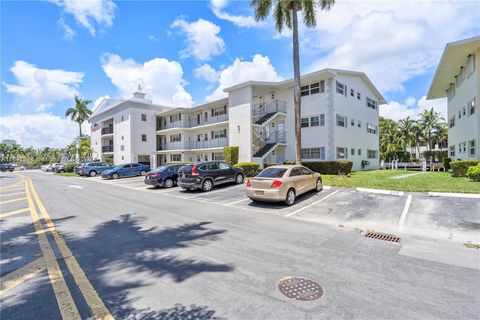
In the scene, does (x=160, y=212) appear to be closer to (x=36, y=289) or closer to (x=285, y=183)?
(x=285, y=183)

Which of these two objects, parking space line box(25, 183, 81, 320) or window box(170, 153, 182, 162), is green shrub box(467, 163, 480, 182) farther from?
window box(170, 153, 182, 162)

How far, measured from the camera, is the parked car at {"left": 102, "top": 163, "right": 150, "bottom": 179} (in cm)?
2411

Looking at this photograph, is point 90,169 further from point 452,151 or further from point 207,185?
point 452,151

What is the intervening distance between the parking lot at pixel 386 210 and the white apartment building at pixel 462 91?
10.2 metres

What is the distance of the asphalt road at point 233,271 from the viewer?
3.09 m

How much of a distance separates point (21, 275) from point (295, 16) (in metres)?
18.5

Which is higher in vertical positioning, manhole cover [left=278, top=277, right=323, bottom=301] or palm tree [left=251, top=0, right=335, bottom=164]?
palm tree [left=251, top=0, right=335, bottom=164]

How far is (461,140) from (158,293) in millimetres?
24373

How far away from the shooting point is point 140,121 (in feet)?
118

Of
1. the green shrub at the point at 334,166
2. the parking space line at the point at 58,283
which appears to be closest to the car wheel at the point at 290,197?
the parking space line at the point at 58,283

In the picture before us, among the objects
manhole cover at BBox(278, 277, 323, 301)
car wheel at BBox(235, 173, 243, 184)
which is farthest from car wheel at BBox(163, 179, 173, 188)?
manhole cover at BBox(278, 277, 323, 301)

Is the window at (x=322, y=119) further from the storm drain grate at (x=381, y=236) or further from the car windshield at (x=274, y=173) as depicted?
the storm drain grate at (x=381, y=236)

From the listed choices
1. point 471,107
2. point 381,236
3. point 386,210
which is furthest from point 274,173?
point 471,107

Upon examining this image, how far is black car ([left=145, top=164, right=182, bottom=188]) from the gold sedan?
8439 millimetres
